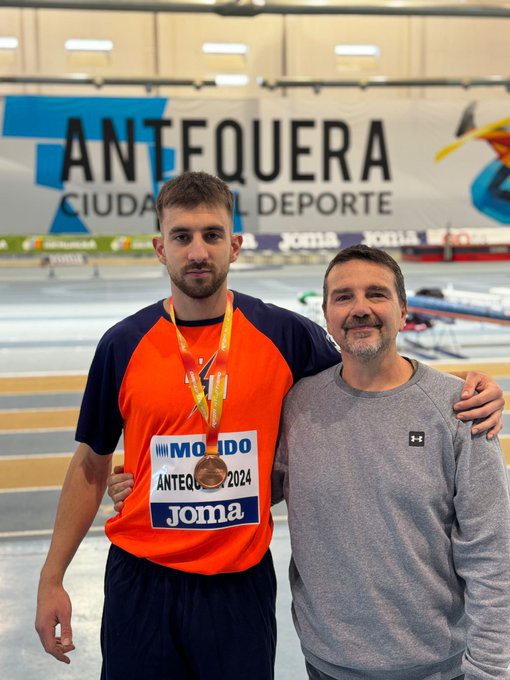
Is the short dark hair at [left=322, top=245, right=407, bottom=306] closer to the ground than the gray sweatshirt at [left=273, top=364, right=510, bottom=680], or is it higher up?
higher up

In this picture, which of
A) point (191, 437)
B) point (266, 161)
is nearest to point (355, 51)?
point (266, 161)

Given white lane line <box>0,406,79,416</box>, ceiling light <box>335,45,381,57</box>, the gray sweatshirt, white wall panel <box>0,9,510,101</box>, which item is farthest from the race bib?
white wall panel <box>0,9,510,101</box>

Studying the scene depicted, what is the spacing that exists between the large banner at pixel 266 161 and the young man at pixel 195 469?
1340 millimetres

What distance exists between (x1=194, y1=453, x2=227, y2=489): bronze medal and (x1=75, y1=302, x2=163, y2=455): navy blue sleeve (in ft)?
1.13

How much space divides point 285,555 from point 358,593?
291 centimetres

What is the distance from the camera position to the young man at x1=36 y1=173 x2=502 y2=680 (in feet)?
7.07

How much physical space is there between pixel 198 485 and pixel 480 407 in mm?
819

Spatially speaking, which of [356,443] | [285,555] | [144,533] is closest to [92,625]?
[285,555]

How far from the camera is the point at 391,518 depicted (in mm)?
1898

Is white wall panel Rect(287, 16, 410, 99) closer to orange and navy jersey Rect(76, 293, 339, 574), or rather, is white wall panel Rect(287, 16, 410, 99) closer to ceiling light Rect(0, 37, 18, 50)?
ceiling light Rect(0, 37, 18, 50)

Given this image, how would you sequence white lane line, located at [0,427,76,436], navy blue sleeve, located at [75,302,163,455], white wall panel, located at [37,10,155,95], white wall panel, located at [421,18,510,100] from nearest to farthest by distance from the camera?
navy blue sleeve, located at [75,302,163,455]
white wall panel, located at [421,18,510,100]
white lane line, located at [0,427,76,436]
white wall panel, located at [37,10,155,95]

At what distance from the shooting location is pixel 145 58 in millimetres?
24016

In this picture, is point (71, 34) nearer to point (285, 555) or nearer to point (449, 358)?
point (449, 358)

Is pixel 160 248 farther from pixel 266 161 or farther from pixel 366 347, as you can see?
pixel 266 161
